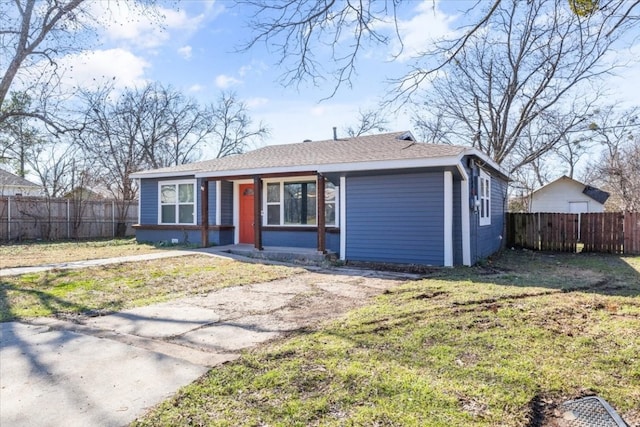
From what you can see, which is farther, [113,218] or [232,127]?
[232,127]

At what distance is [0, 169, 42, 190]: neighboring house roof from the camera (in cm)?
2388

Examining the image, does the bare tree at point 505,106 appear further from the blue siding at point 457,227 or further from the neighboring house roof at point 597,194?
the blue siding at point 457,227

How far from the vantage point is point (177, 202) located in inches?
532

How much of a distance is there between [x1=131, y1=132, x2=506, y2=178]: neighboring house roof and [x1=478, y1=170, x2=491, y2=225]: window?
16.9 inches

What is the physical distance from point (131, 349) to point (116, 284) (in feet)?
12.0

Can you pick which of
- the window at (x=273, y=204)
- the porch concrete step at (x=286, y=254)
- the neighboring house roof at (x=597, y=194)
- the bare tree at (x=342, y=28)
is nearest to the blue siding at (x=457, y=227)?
the porch concrete step at (x=286, y=254)

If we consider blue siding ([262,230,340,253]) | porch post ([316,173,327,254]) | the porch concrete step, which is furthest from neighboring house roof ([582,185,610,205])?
porch post ([316,173,327,254])

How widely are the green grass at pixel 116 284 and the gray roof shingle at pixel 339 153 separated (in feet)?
9.88

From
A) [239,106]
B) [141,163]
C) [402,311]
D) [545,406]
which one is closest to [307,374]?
[545,406]

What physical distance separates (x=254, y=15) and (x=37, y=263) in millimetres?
8157

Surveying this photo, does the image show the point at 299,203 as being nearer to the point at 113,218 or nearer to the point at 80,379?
the point at 80,379

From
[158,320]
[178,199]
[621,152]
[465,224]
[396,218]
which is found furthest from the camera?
[621,152]

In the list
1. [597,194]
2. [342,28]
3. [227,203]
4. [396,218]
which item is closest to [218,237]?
[227,203]

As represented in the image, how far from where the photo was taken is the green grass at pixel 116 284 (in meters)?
5.21
